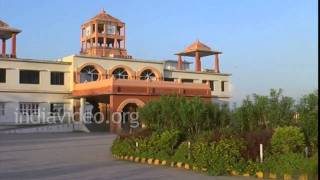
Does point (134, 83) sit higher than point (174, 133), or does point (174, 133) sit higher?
point (134, 83)

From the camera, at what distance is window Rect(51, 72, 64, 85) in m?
46.8

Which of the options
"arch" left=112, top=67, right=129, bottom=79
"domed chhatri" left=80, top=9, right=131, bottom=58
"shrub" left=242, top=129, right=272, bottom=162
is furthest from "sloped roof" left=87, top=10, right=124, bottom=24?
"shrub" left=242, top=129, right=272, bottom=162

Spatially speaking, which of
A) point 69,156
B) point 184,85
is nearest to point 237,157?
point 69,156

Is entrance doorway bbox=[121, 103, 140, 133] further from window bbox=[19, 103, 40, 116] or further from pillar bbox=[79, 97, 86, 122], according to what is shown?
window bbox=[19, 103, 40, 116]

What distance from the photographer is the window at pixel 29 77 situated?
148 feet

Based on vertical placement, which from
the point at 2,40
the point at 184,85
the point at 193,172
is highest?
the point at 2,40

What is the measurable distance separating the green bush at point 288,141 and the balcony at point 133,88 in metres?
25.2

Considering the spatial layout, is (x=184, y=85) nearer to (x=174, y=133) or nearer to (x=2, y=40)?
(x=2, y=40)

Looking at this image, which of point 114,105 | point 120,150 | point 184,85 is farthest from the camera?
point 184,85

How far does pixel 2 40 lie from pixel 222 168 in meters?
39.6

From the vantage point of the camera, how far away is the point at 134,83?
4103cm

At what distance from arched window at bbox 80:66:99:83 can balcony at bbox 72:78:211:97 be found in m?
1.68

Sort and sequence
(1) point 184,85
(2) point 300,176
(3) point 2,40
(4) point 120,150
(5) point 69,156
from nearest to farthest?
(2) point 300,176 → (4) point 120,150 → (5) point 69,156 → (1) point 184,85 → (3) point 2,40

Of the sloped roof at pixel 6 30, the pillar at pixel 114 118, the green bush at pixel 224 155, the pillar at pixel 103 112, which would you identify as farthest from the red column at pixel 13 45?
the green bush at pixel 224 155
